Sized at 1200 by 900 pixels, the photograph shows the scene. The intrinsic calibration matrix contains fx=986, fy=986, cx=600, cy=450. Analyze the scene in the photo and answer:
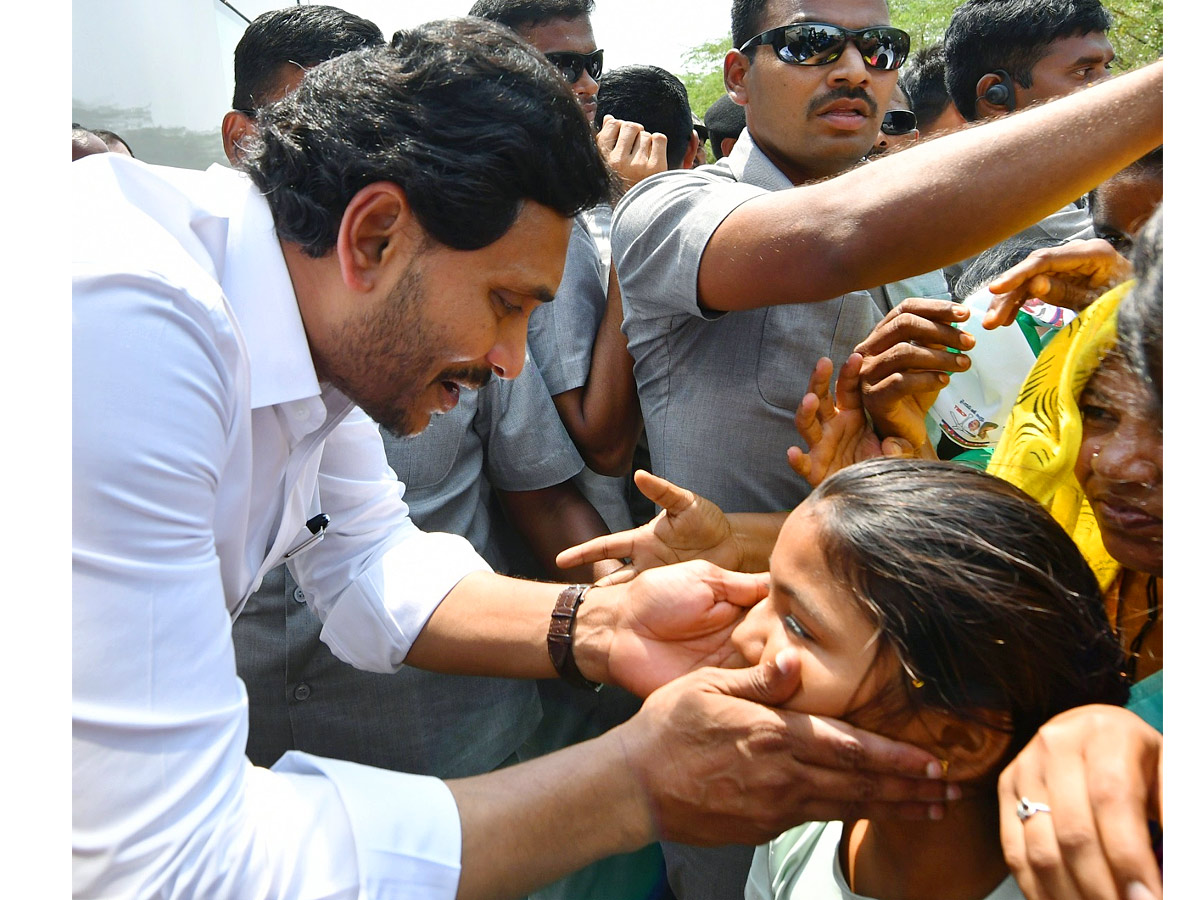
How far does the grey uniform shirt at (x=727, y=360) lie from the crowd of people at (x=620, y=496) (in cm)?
1

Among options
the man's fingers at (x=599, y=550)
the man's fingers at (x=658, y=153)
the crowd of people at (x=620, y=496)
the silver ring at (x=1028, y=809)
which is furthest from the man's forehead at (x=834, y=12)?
the silver ring at (x=1028, y=809)

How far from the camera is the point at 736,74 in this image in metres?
3.26

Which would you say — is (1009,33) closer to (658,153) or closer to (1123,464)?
(658,153)

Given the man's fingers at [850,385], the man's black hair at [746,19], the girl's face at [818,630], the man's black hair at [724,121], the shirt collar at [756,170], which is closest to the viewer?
the girl's face at [818,630]

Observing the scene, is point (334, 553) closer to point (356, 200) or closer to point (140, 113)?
point (356, 200)

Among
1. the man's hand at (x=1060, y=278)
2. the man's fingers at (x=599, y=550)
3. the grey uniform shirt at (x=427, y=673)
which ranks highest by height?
the man's hand at (x=1060, y=278)

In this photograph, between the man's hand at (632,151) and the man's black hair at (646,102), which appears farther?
the man's black hair at (646,102)

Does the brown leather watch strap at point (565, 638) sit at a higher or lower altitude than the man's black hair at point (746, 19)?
lower

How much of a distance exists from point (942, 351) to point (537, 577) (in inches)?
64.5

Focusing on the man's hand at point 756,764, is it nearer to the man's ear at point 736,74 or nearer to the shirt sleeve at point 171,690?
the shirt sleeve at point 171,690

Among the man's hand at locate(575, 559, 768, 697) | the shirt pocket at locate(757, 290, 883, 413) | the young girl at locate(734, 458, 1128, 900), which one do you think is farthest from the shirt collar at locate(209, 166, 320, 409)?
the shirt pocket at locate(757, 290, 883, 413)

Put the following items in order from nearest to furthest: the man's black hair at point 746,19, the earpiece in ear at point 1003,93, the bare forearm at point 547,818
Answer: the bare forearm at point 547,818, the man's black hair at point 746,19, the earpiece in ear at point 1003,93

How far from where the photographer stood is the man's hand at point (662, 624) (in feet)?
7.20

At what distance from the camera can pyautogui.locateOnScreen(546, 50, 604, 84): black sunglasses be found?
386 cm
